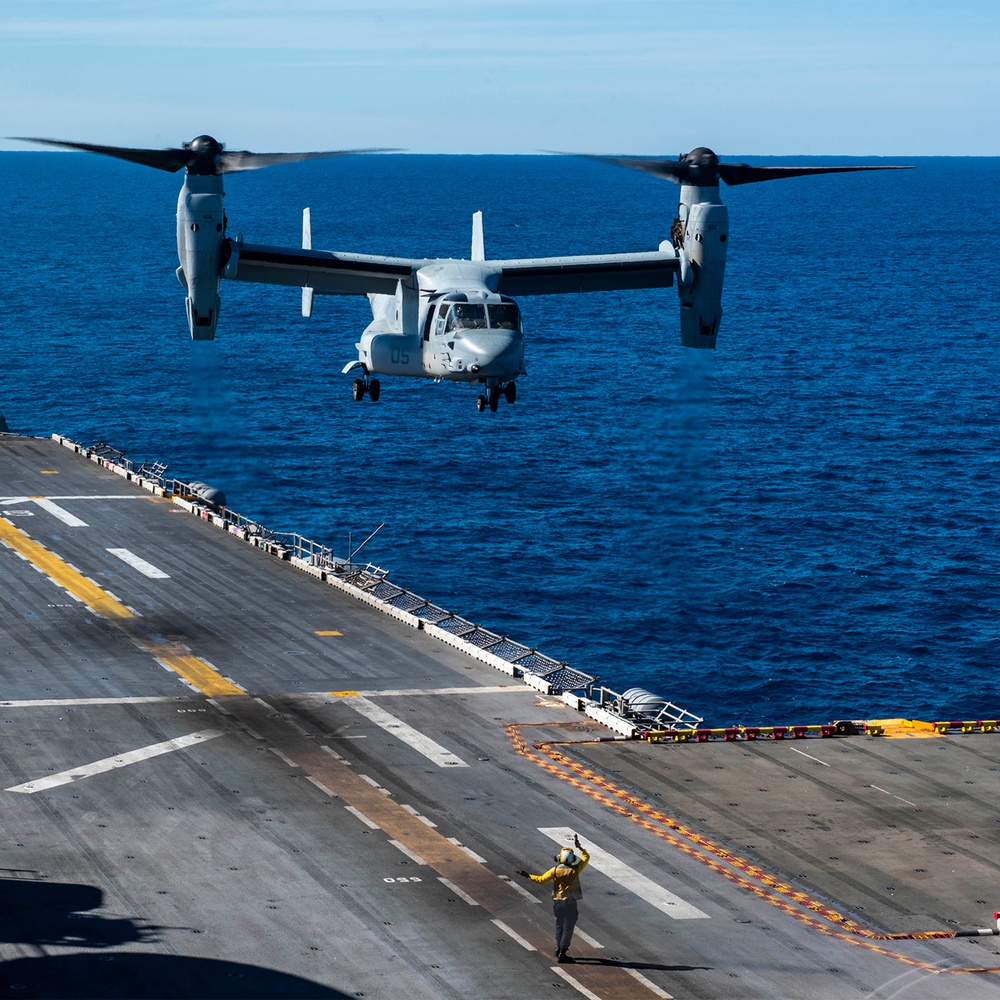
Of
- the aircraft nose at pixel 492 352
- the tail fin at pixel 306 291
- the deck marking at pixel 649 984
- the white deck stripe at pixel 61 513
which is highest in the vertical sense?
the tail fin at pixel 306 291

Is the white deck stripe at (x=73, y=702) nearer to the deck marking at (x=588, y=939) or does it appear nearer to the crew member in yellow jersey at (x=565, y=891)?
the deck marking at (x=588, y=939)

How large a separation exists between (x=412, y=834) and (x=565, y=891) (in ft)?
29.5

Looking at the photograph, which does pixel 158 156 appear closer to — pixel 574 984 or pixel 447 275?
pixel 447 275

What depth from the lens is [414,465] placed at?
108m

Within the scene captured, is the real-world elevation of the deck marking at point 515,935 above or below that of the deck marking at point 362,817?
below

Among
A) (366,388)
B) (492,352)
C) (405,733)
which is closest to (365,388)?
(366,388)

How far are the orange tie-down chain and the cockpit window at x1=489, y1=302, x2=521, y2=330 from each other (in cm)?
1273

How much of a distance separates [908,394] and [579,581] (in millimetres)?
59717

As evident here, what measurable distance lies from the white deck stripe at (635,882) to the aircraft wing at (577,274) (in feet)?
70.3

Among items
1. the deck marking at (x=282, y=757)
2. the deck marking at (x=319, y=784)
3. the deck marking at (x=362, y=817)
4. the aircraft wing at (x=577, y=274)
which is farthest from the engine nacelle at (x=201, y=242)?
the deck marking at (x=362, y=817)

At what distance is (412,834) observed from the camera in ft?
132

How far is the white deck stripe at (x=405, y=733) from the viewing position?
1822 inches

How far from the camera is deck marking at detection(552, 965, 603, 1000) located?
1247 inches

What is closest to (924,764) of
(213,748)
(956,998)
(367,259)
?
(956,998)
